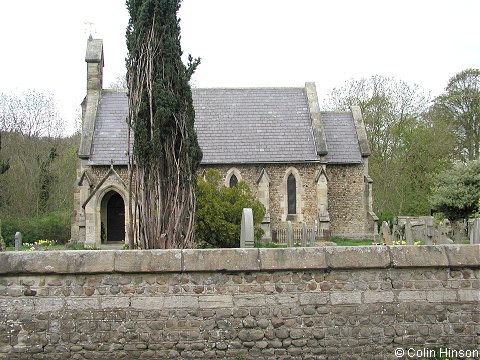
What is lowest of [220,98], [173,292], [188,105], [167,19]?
[173,292]

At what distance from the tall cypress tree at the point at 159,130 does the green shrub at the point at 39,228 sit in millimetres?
19220

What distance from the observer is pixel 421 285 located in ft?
23.4

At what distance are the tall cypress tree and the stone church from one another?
13191 mm

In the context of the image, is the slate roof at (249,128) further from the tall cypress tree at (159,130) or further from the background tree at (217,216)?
the tall cypress tree at (159,130)

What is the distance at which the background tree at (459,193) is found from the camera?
889 inches

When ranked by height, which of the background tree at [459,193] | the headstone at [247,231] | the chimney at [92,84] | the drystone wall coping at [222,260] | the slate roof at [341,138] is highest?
the chimney at [92,84]

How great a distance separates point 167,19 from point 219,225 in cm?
877

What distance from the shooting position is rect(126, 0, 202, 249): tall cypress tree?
405 inches

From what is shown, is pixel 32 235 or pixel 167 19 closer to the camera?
pixel 167 19

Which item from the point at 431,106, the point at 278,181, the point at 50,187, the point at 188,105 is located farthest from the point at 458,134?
the point at 188,105

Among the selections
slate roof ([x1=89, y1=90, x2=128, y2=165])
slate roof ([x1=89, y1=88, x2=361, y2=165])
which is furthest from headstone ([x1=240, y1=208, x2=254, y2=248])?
slate roof ([x1=89, y1=88, x2=361, y2=165])

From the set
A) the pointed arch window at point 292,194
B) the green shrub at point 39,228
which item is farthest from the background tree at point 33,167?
the pointed arch window at point 292,194

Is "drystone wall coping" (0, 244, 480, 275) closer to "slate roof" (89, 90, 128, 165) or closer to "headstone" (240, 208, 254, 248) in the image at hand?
"headstone" (240, 208, 254, 248)

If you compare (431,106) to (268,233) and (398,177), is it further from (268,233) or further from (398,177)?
(268,233)
